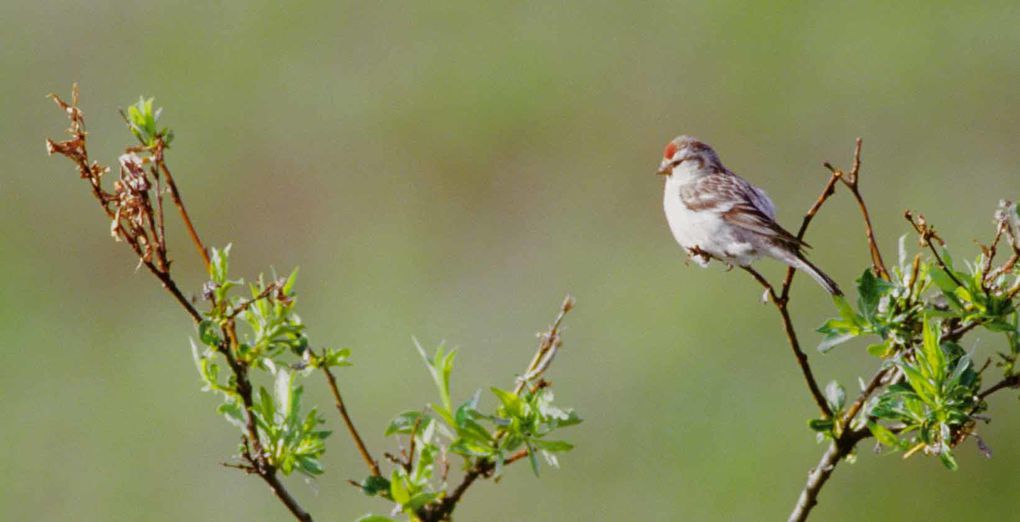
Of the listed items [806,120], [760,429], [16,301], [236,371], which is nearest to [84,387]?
[16,301]

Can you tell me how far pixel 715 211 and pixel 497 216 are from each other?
19.5ft

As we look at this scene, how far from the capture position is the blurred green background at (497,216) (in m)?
7.80

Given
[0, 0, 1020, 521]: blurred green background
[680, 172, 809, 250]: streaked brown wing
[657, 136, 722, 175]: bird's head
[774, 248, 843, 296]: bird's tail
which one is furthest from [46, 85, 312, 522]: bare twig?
[0, 0, 1020, 521]: blurred green background

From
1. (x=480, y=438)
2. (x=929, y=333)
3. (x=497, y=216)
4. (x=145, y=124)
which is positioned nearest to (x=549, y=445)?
(x=480, y=438)

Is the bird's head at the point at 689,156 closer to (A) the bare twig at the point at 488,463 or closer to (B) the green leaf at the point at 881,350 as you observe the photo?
(B) the green leaf at the point at 881,350

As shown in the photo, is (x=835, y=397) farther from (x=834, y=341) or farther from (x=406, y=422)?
(x=406, y=422)

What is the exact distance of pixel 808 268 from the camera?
3.32 meters

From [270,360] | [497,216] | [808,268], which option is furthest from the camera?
[497,216]

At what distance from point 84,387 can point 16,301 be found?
1099 mm

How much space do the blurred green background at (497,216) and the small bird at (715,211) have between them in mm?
3184

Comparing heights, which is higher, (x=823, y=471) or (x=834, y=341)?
(x=834, y=341)

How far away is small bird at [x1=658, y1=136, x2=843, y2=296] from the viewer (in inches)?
156

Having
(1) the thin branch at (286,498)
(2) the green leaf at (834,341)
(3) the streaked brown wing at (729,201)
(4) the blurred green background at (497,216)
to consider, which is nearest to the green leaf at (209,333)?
(1) the thin branch at (286,498)

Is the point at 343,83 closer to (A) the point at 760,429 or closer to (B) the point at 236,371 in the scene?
(A) the point at 760,429
